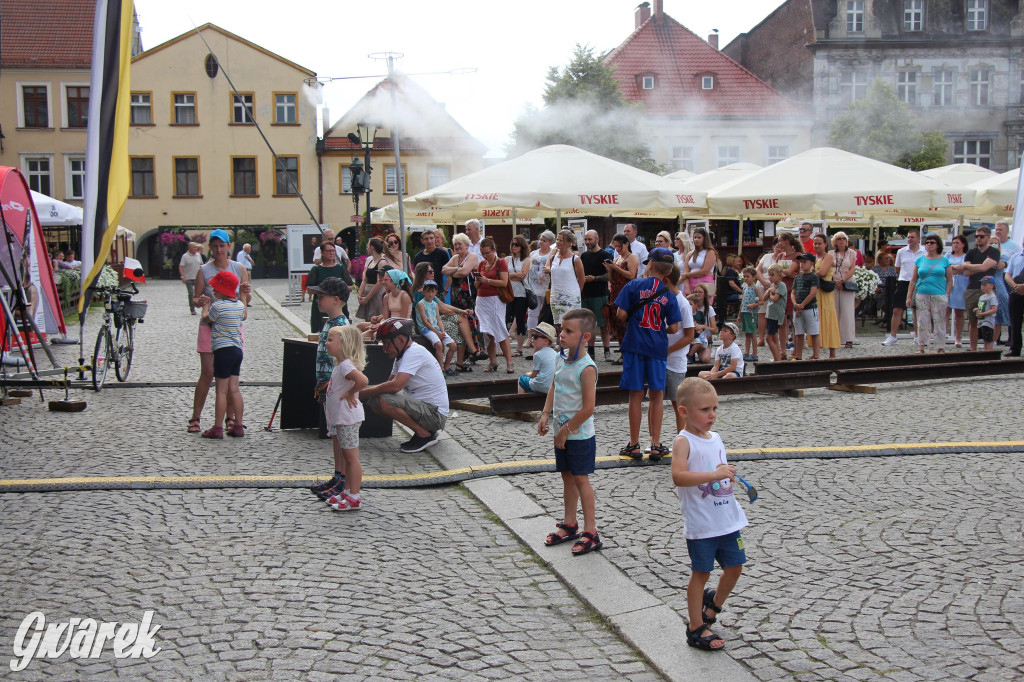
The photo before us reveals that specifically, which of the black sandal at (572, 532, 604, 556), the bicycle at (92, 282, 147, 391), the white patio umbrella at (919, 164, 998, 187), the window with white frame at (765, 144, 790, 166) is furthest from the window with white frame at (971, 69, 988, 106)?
the black sandal at (572, 532, 604, 556)

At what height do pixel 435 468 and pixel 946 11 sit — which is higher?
pixel 946 11

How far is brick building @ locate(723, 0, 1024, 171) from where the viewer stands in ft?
165

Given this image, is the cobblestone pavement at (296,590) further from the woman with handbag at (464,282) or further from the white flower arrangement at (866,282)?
the white flower arrangement at (866,282)

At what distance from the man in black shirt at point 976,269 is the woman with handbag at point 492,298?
6462 mm

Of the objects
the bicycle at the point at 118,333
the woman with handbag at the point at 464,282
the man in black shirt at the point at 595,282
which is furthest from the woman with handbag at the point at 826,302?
the bicycle at the point at 118,333

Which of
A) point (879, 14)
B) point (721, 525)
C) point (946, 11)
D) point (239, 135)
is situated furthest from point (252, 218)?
point (721, 525)

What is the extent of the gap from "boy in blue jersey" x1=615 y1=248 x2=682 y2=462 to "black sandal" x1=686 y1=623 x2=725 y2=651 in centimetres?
318

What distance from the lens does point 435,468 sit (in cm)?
750

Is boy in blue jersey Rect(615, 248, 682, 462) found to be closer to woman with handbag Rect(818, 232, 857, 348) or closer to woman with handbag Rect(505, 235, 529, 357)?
woman with handbag Rect(505, 235, 529, 357)

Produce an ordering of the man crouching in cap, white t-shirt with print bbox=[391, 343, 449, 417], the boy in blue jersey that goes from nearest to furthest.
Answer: the boy in blue jersey, the man crouching in cap, white t-shirt with print bbox=[391, 343, 449, 417]

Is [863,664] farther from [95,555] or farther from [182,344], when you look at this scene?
[182,344]

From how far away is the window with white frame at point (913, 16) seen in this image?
168 feet

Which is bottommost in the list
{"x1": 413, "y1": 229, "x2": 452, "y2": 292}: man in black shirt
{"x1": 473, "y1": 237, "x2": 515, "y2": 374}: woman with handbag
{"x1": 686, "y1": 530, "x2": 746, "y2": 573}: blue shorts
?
{"x1": 686, "y1": 530, "x2": 746, "y2": 573}: blue shorts

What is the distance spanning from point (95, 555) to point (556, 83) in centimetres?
4137
